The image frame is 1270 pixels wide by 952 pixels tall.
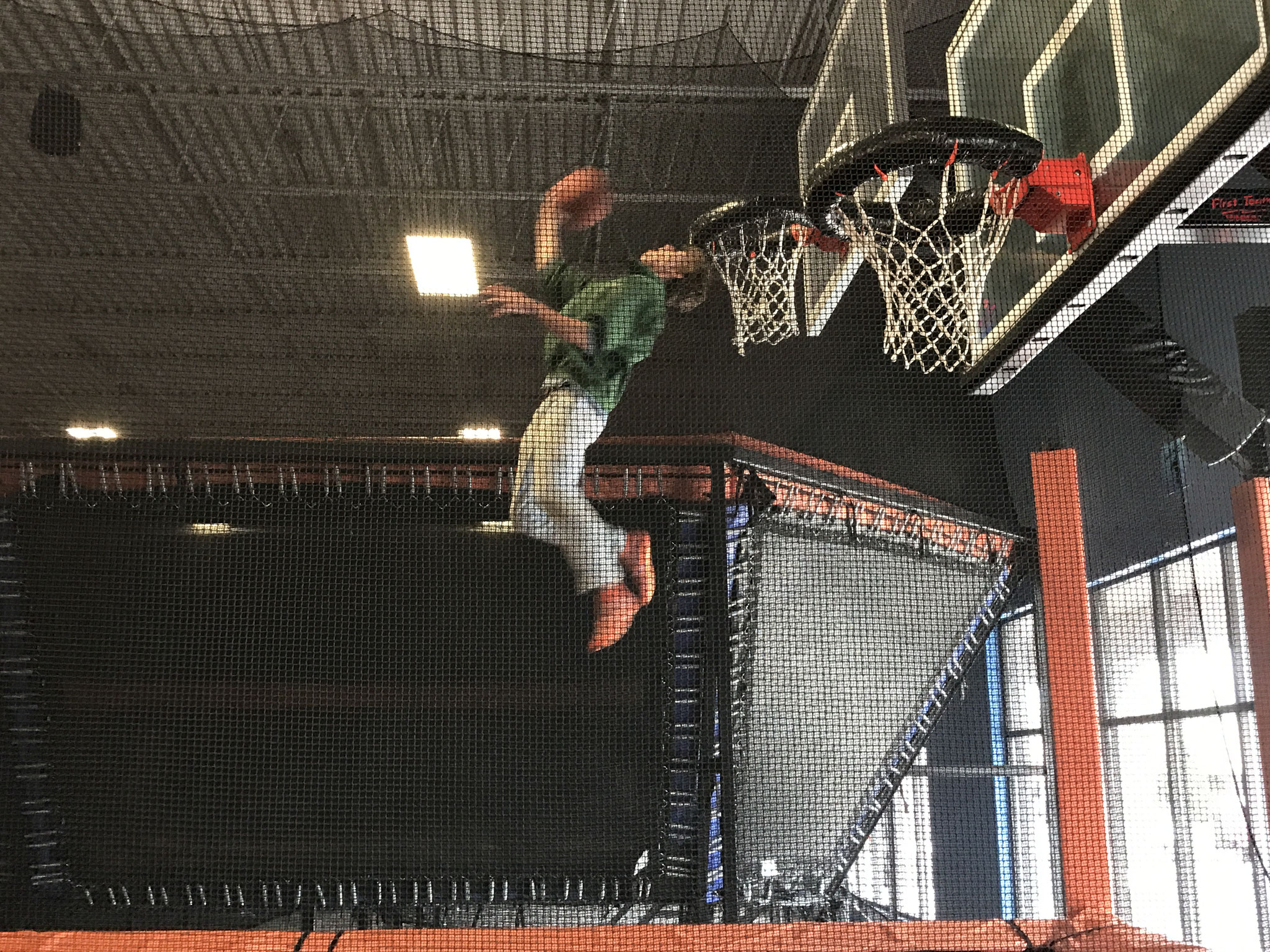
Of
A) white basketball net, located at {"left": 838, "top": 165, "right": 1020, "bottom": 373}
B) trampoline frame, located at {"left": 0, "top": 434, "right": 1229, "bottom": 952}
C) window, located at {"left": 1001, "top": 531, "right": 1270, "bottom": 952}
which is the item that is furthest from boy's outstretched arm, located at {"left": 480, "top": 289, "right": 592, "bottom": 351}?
window, located at {"left": 1001, "top": 531, "right": 1270, "bottom": 952}

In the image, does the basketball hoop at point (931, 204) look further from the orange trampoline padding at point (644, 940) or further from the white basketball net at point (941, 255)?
the orange trampoline padding at point (644, 940)

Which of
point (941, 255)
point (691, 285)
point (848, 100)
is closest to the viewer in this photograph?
point (941, 255)

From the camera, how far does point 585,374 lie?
98.3 inches

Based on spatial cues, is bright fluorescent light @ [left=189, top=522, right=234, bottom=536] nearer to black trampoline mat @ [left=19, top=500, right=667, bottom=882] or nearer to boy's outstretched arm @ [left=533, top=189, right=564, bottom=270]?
black trampoline mat @ [left=19, top=500, right=667, bottom=882]

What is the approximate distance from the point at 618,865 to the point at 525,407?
11.1 ft

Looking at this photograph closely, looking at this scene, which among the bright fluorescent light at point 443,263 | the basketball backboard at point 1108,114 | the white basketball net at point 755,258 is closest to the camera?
the basketball backboard at point 1108,114

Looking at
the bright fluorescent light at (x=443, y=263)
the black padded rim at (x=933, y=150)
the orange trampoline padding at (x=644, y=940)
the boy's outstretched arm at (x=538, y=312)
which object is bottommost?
the orange trampoline padding at (x=644, y=940)

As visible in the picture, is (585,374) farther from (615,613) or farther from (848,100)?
(848,100)

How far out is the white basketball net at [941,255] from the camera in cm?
256

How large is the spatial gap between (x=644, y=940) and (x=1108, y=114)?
2352mm

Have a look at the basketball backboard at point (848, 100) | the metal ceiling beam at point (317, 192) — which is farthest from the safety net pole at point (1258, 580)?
the metal ceiling beam at point (317, 192)

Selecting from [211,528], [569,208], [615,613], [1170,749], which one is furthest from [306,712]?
[1170,749]

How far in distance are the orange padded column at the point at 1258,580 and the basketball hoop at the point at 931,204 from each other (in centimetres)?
89

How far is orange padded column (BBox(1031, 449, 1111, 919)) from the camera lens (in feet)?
7.50
